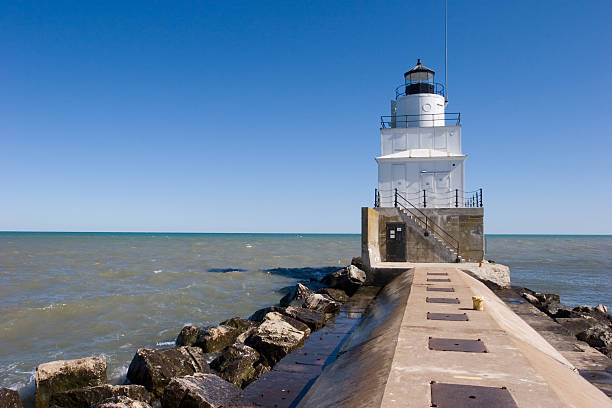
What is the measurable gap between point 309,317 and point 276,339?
2.07 metres

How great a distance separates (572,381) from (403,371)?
200 cm

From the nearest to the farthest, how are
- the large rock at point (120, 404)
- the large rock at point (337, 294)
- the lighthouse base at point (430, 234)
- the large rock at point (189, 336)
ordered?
the large rock at point (120, 404) → the large rock at point (189, 336) → the large rock at point (337, 294) → the lighthouse base at point (430, 234)

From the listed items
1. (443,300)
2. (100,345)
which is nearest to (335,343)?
(443,300)

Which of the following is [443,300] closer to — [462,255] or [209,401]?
[209,401]

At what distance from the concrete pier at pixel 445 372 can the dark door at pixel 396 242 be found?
466 inches

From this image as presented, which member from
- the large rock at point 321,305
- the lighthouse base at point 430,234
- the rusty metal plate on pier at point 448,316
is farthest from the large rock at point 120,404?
the lighthouse base at point 430,234

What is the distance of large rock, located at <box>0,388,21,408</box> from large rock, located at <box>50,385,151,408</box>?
49cm

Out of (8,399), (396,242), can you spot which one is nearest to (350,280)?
(396,242)

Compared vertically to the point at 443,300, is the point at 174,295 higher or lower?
lower

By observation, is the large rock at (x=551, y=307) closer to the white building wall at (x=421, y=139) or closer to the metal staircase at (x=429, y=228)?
the metal staircase at (x=429, y=228)

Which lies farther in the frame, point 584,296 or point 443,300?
point 584,296

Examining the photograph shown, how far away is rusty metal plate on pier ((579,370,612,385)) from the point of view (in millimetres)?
6355

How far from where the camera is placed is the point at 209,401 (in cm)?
593

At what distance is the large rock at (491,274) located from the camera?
1561 centimetres
